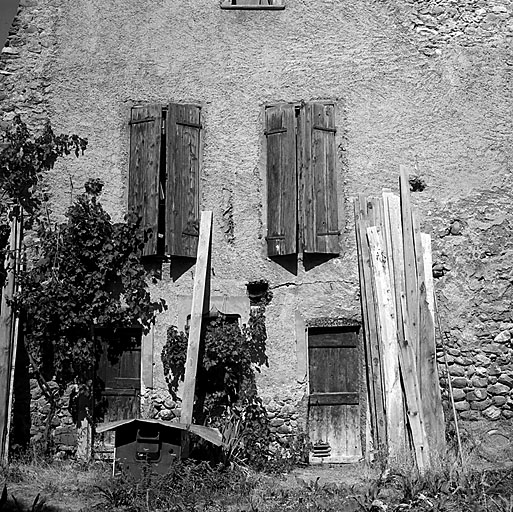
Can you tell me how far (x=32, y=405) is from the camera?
9.87 meters

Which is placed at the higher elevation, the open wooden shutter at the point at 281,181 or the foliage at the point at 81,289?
the open wooden shutter at the point at 281,181

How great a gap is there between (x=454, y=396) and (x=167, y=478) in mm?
3806

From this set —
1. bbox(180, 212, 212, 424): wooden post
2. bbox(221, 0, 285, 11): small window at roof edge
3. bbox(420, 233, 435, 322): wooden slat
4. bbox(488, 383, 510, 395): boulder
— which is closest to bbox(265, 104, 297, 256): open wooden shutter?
bbox(180, 212, 212, 424): wooden post

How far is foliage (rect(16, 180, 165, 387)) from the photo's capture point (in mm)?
9703

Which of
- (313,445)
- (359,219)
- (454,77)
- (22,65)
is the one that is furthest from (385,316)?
(22,65)

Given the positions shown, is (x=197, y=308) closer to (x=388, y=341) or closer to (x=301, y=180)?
(x=301, y=180)

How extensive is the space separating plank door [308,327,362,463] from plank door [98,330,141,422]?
2.22 m

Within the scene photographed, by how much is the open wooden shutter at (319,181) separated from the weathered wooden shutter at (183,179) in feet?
4.60

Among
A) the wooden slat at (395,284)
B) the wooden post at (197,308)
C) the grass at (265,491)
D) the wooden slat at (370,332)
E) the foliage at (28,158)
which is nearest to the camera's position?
the grass at (265,491)

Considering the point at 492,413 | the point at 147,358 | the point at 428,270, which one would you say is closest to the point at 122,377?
the point at 147,358

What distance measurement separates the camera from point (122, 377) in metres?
9.94

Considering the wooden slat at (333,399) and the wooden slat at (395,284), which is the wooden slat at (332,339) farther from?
the wooden slat at (395,284)

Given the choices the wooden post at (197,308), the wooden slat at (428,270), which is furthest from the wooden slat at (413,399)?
the wooden post at (197,308)

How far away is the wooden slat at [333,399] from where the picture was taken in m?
9.66
